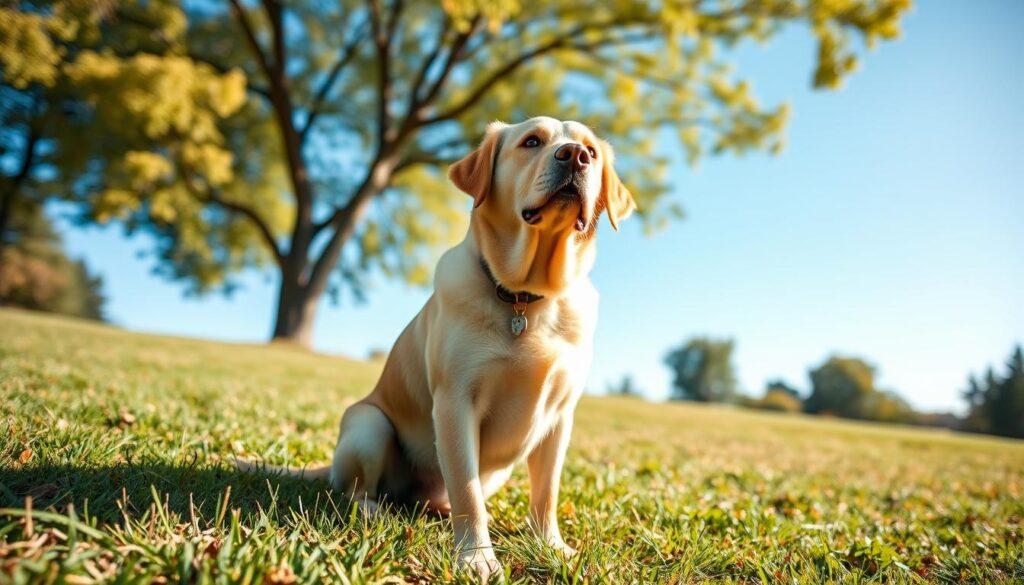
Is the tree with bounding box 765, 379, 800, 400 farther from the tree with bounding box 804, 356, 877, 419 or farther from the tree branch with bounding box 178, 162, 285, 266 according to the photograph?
the tree branch with bounding box 178, 162, 285, 266

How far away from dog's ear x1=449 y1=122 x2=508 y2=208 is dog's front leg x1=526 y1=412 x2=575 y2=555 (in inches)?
40.9

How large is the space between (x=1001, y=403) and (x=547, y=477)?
4847 cm

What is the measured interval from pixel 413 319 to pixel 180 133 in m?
16.2

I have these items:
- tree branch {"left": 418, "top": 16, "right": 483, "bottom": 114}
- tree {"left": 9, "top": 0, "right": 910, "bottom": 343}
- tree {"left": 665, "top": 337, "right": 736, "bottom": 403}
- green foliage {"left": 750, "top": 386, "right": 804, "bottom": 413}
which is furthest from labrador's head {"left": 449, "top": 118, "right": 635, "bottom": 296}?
tree {"left": 665, "top": 337, "right": 736, "bottom": 403}

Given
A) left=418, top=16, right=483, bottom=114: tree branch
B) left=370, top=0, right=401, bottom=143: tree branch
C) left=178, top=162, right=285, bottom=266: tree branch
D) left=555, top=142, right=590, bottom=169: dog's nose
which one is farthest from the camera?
left=178, top=162, right=285, bottom=266: tree branch

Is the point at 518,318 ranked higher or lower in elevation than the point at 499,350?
higher

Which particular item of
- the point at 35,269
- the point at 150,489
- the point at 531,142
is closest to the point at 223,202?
the point at 150,489

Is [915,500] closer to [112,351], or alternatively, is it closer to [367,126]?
[112,351]

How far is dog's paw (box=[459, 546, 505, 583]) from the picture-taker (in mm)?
1720

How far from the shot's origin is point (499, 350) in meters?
1.99

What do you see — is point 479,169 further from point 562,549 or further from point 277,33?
point 277,33

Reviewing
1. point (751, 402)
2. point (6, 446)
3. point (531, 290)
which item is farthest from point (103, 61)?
point (751, 402)

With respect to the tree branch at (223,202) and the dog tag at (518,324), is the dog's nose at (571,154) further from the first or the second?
the tree branch at (223,202)

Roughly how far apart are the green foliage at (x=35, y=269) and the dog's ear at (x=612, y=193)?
2965cm
